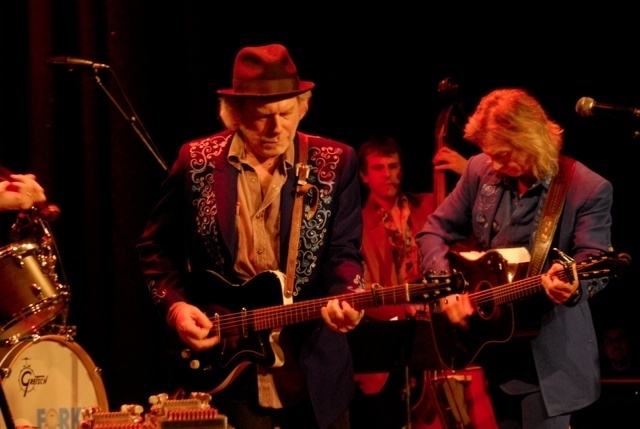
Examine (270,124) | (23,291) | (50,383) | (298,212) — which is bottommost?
(50,383)

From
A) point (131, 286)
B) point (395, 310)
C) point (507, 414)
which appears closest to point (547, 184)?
point (507, 414)

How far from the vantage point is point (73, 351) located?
507 cm

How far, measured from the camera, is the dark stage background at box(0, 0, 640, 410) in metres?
5.77

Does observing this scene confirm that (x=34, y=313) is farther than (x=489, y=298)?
Yes

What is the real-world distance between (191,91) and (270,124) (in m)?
2.46

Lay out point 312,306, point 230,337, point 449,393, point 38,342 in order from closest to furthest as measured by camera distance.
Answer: point 312,306, point 230,337, point 38,342, point 449,393

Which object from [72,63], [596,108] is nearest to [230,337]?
[596,108]

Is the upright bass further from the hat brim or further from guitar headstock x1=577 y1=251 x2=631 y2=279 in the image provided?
the hat brim

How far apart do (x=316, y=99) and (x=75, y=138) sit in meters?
1.73

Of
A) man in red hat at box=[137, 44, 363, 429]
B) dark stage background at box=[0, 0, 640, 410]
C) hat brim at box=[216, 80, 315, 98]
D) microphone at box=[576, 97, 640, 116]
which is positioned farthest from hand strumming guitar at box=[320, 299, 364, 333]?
dark stage background at box=[0, 0, 640, 410]

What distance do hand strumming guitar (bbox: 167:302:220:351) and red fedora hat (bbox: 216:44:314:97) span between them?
79 centimetres

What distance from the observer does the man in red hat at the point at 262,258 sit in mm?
3639

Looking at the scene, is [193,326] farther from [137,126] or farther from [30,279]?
[137,126]

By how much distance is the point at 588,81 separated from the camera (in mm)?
6609
